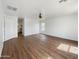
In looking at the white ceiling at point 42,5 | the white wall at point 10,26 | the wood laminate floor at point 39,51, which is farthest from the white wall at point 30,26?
the wood laminate floor at point 39,51

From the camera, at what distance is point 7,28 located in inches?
203

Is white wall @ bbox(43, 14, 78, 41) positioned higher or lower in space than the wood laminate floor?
higher

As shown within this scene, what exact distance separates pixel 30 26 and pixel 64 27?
→ 4004mm

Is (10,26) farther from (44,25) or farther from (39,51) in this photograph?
(44,25)

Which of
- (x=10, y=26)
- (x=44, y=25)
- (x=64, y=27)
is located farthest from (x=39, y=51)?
(x=44, y=25)

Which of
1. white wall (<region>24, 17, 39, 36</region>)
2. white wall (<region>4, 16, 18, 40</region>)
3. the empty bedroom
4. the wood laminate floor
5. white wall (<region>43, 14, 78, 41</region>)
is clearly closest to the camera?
the wood laminate floor

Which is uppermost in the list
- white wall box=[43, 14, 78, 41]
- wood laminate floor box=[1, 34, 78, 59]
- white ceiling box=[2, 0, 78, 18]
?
white ceiling box=[2, 0, 78, 18]

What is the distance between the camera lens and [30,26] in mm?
8008

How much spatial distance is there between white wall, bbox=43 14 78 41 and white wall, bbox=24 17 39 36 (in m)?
1.80

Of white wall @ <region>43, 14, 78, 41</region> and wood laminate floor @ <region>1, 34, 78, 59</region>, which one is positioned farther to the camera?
white wall @ <region>43, 14, 78, 41</region>

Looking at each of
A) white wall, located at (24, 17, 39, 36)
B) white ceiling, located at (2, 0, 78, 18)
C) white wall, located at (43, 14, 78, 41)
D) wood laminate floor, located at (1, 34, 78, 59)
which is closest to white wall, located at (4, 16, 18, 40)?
white ceiling, located at (2, 0, 78, 18)

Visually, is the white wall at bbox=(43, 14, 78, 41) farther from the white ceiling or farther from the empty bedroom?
the white ceiling

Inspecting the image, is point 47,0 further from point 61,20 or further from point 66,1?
point 61,20

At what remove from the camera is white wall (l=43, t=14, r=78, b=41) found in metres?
5.20
